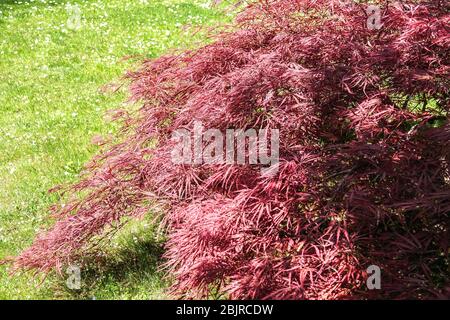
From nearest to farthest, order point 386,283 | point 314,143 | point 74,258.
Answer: point 386,283
point 314,143
point 74,258

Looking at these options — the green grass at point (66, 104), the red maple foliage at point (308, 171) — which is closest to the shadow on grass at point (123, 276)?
the green grass at point (66, 104)

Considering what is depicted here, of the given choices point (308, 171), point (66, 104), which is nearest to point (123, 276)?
point (308, 171)

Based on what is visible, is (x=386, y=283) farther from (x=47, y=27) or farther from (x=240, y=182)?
(x=47, y=27)

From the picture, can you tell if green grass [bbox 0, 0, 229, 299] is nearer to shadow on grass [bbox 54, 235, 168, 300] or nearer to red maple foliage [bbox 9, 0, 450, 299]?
shadow on grass [bbox 54, 235, 168, 300]

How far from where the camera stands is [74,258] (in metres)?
3.50

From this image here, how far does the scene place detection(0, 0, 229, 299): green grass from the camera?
3613 mm

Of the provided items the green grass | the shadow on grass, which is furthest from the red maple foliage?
the green grass

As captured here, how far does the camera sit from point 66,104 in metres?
6.23

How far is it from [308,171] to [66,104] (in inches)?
162

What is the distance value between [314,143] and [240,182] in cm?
44

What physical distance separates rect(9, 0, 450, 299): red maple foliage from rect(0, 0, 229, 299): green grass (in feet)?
1.11

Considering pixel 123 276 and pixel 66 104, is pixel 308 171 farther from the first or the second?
pixel 66 104

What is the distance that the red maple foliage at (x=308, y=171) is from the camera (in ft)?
8.35

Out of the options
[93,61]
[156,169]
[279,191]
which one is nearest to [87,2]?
[93,61]
